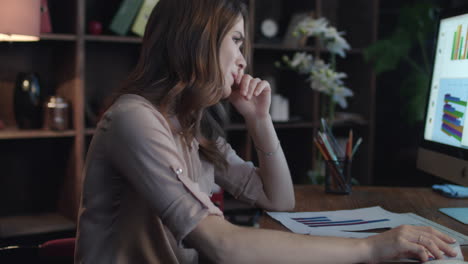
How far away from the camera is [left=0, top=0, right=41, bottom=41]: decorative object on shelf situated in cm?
194

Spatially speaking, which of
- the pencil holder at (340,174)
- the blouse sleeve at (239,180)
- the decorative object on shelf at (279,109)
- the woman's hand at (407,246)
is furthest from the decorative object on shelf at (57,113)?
the woman's hand at (407,246)

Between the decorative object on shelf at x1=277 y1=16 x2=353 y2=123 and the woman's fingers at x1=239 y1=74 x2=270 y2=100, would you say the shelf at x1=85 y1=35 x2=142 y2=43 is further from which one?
the woman's fingers at x1=239 y1=74 x2=270 y2=100

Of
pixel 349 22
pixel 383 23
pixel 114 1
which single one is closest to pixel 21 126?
pixel 114 1

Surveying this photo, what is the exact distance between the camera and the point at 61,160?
283cm

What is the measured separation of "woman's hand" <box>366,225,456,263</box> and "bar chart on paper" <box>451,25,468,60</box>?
52cm

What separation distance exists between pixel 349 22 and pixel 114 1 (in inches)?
61.9

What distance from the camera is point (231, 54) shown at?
1.15 meters

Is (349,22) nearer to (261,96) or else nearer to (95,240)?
(261,96)

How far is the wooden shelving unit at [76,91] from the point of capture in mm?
2572

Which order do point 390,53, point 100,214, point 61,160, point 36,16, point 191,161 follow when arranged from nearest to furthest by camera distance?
point 100,214 < point 191,161 < point 36,16 < point 61,160 < point 390,53

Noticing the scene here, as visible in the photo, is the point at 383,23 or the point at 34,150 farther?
the point at 383,23

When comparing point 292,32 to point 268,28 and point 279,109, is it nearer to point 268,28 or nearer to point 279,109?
point 268,28

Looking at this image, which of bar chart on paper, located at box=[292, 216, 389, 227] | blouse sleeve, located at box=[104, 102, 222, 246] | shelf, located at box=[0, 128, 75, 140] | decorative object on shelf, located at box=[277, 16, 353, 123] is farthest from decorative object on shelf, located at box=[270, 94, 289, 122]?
blouse sleeve, located at box=[104, 102, 222, 246]

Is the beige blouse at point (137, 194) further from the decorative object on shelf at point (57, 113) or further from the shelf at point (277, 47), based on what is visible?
the shelf at point (277, 47)
